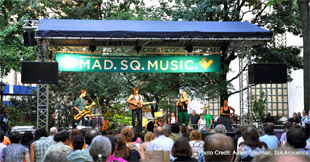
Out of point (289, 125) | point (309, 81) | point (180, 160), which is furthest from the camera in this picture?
point (309, 81)

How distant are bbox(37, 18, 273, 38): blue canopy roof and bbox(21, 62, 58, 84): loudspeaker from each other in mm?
1028

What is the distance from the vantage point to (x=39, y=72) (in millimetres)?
10242

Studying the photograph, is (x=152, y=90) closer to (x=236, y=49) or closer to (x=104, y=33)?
(x=236, y=49)

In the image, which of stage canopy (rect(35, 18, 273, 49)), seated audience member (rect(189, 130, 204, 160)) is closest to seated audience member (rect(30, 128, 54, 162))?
seated audience member (rect(189, 130, 204, 160))

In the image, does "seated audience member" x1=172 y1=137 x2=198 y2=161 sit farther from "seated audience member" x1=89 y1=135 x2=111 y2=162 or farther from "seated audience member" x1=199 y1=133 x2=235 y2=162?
"seated audience member" x1=199 y1=133 x2=235 y2=162

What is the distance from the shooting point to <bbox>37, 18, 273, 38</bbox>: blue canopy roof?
10195 millimetres

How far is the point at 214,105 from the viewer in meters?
24.8

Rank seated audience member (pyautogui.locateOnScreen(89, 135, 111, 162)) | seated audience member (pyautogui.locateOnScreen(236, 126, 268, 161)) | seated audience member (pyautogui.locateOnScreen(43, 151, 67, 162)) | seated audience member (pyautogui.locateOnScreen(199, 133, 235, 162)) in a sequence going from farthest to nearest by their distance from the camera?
seated audience member (pyautogui.locateOnScreen(236, 126, 268, 161)), seated audience member (pyautogui.locateOnScreen(89, 135, 111, 162)), seated audience member (pyautogui.locateOnScreen(43, 151, 67, 162)), seated audience member (pyautogui.locateOnScreen(199, 133, 235, 162))

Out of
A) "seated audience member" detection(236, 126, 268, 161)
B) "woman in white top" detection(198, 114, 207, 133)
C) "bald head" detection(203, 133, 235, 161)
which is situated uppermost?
"bald head" detection(203, 133, 235, 161)

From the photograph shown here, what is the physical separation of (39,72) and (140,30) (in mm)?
3671

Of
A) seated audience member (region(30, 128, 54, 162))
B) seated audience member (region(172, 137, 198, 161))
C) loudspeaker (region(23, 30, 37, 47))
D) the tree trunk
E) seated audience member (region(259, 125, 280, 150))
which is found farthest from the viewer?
the tree trunk

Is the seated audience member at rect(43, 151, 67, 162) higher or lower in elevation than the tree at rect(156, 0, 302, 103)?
lower

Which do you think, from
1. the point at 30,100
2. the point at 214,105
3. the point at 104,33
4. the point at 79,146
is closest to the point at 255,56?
the point at 214,105

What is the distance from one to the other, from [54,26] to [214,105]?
16.9 m
